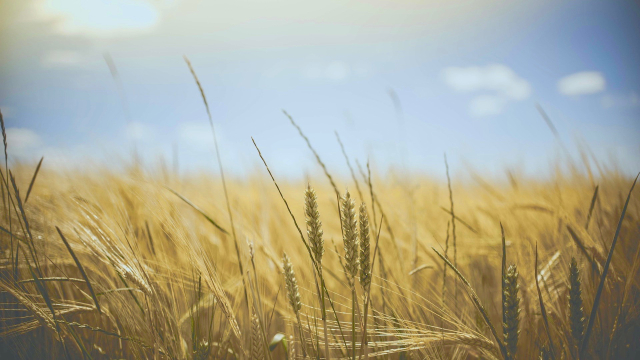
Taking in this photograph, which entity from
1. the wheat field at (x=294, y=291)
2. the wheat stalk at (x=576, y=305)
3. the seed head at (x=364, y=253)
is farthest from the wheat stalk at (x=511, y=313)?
the seed head at (x=364, y=253)

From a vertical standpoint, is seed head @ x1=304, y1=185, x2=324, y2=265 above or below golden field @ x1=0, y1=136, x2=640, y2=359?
above

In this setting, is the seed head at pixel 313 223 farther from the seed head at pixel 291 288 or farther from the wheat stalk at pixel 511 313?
the wheat stalk at pixel 511 313

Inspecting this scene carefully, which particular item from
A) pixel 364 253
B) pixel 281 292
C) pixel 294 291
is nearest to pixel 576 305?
pixel 364 253

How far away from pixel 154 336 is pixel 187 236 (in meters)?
0.20

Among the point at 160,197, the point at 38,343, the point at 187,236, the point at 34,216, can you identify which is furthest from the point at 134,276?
the point at 34,216

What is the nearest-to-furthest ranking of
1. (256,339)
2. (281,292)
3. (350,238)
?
(350,238) → (256,339) → (281,292)

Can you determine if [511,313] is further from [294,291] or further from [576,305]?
[294,291]

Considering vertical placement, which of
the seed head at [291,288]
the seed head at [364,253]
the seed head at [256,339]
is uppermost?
the seed head at [364,253]

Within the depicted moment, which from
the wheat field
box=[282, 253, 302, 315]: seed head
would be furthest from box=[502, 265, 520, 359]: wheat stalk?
box=[282, 253, 302, 315]: seed head

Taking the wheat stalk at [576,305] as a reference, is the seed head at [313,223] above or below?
above

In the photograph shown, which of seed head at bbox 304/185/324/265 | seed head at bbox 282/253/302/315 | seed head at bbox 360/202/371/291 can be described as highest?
seed head at bbox 304/185/324/265

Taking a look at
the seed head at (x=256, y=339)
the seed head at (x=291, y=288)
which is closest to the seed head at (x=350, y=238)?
the seed head at (x=291, y=288)

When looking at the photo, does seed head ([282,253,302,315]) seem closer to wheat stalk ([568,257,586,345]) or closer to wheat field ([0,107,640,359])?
wheat field ([0,107,640,359])

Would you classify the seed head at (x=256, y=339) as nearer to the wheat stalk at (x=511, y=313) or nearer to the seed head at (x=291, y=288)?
the seed head at (x=291, y=288)
